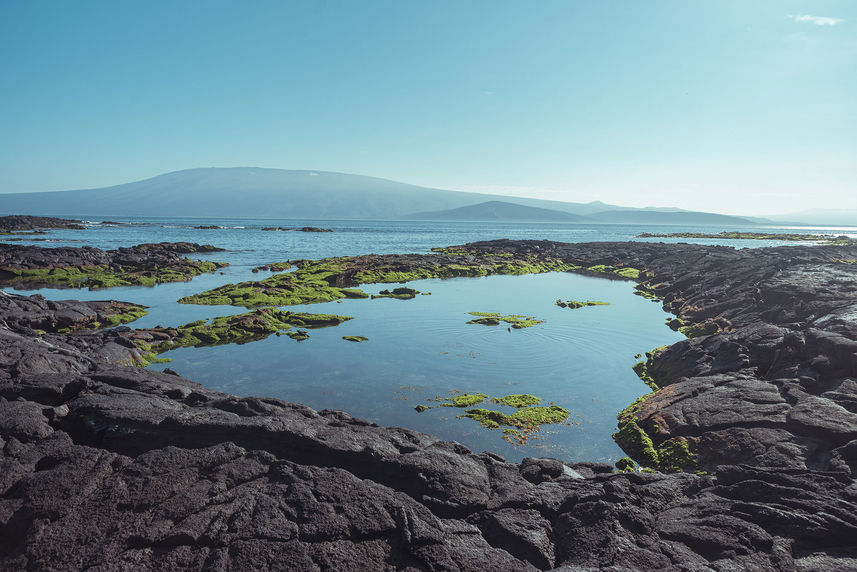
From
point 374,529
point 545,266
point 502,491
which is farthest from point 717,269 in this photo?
point 374,529

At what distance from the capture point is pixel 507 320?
27.9 meters

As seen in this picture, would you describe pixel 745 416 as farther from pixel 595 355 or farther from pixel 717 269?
pixel 717 269

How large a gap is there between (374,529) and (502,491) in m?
2.93

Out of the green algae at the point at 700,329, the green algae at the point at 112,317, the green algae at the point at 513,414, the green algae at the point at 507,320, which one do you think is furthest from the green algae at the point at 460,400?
the green algae at the point at 112,317

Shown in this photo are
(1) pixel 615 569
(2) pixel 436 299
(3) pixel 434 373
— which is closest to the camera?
(1) pixel 615 569

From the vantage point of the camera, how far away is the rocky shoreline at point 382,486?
675cm

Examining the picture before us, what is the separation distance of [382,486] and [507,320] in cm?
2055

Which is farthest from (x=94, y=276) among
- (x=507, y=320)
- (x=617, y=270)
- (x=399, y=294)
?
(x=617, y=270)

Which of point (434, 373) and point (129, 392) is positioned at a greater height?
point (129, 392)

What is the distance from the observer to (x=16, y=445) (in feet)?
28.0

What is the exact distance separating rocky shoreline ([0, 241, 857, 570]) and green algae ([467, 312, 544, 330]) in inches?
513

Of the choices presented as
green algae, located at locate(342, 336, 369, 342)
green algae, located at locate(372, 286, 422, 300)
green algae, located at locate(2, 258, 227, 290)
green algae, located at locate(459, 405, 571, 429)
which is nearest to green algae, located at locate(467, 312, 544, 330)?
green algae, located at locate(342, 336, 369, 342)

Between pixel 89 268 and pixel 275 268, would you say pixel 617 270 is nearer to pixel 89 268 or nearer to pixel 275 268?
pixel 275 268

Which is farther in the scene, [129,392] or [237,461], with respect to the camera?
[129,392]
